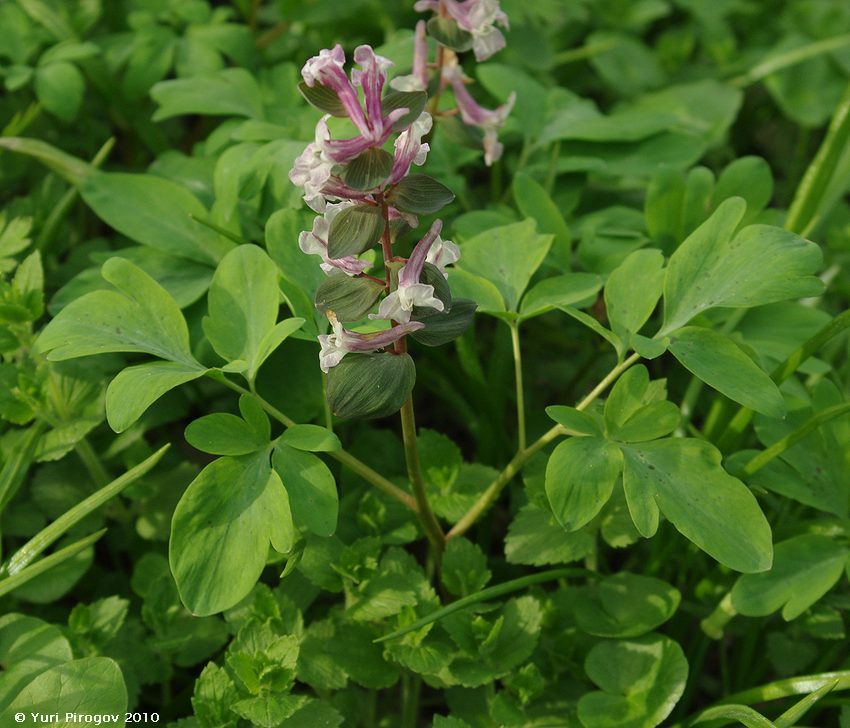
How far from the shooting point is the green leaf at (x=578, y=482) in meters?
1.16

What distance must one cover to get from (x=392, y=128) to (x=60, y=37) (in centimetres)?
138

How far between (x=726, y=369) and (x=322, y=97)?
67cm

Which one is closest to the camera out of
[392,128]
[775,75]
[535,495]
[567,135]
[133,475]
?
[392,128]

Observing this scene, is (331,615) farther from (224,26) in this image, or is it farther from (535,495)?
(224,26)

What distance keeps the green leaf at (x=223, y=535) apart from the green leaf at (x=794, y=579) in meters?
0.71

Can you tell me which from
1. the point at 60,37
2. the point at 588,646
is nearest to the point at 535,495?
the point at 588,646

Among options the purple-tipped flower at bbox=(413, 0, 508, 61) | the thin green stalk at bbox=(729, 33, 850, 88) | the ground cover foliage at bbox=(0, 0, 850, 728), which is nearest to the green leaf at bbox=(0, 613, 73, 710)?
the ground cover foliage at bbox=(0, 0, 850, 728)

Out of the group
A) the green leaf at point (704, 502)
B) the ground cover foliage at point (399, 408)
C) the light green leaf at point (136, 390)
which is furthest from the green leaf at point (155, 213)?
the green leaf at point (704, 502)

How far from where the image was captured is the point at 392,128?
3.57ft

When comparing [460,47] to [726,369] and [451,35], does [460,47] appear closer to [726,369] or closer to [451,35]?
[451,35]

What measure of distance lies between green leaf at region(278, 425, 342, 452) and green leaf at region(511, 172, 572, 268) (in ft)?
2.24

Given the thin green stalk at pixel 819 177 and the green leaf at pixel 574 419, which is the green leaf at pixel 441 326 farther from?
the thin green stalk at pixel 819 177

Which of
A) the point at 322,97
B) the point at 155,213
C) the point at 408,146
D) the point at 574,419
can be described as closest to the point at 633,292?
the point at 574,419

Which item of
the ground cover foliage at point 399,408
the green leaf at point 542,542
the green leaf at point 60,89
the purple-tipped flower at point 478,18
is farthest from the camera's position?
the green leaf at point 60,89
